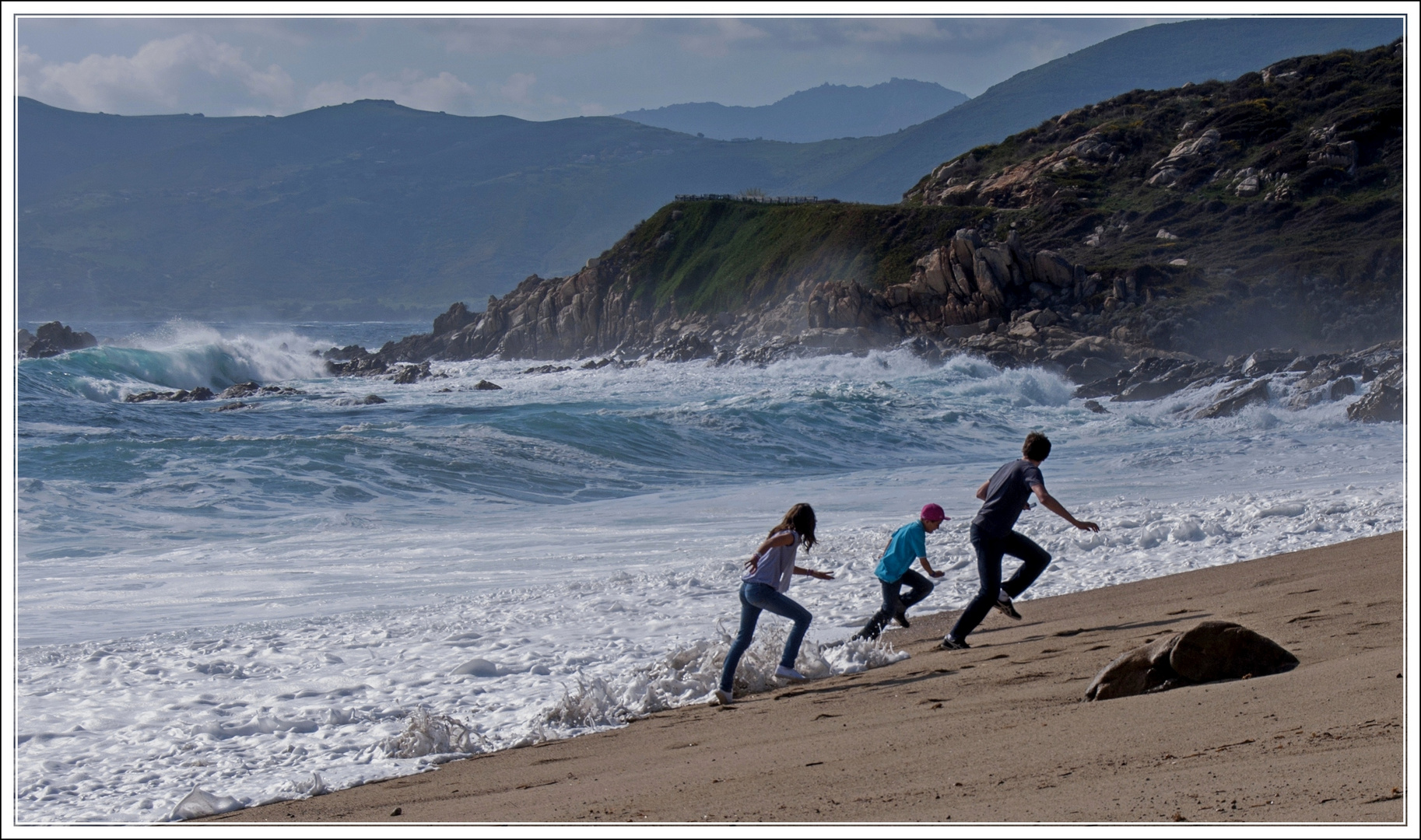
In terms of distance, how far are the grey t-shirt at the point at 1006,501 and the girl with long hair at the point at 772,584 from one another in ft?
4.53

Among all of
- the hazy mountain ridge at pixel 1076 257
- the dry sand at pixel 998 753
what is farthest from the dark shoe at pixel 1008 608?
the hazy mountain ridge at pixel 1076 257

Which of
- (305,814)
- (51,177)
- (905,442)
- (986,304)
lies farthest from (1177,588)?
(51,177)

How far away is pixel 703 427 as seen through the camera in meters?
24.8

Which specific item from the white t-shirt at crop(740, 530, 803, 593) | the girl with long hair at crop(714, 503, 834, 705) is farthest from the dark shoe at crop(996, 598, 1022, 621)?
the white t-shirt at crop(740, 530, 803, 593)

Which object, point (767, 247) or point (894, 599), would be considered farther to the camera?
point (767, 247)

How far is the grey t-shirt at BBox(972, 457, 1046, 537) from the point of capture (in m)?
7.09

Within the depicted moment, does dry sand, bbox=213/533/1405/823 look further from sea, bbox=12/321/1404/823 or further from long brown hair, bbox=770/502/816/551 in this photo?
long brown hair, bbox=770/502/816/551

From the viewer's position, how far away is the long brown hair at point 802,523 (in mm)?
6418

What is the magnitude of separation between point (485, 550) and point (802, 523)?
6756 mm

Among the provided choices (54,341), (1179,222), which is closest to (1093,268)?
(1179,222)

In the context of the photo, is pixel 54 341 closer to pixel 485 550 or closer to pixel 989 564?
pixel 485 550

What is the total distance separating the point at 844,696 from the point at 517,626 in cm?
327

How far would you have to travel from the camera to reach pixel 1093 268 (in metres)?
45.1

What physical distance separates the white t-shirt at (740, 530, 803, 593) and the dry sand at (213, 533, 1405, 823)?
2.24 ft
